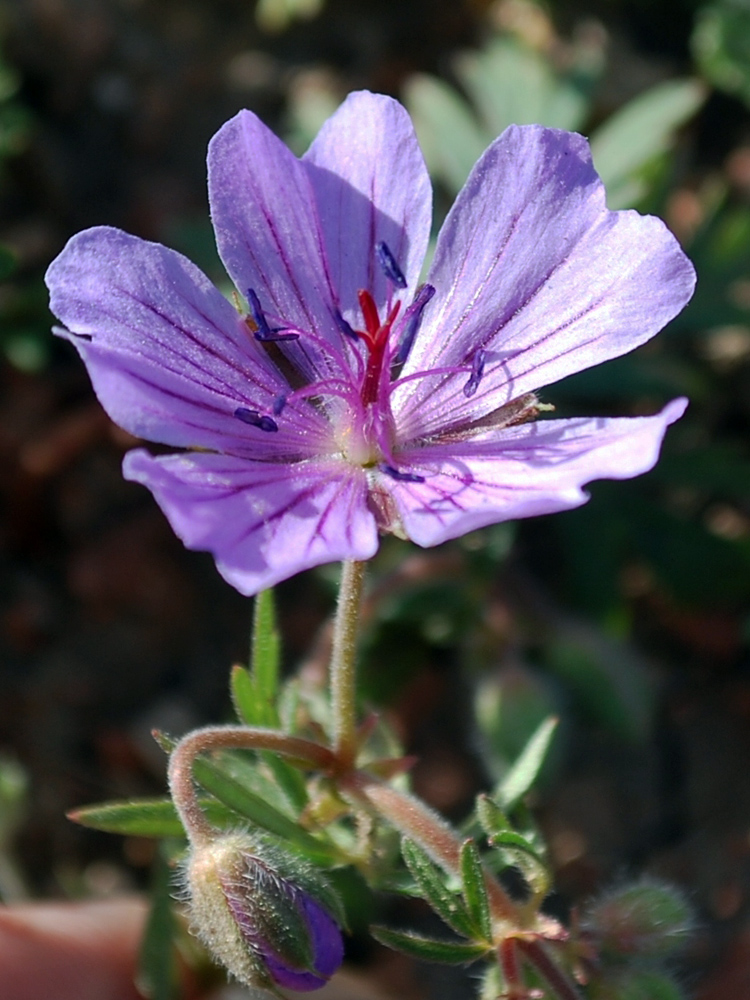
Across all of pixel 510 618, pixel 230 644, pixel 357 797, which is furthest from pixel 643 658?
pixel 357 797

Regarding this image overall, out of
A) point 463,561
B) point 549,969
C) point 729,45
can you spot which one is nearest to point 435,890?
point 549,969

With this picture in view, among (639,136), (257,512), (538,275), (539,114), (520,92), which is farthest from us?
(520,92)

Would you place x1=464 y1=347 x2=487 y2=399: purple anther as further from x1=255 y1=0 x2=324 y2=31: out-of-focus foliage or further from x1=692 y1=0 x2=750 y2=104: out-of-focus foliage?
x1=255 y1=0 x2=324 y2=31: out-of-focus foliage

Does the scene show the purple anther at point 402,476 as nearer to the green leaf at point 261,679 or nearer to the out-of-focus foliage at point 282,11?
the green leaf at point 261,679

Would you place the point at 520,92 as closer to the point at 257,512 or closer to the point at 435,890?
the point at 257,512

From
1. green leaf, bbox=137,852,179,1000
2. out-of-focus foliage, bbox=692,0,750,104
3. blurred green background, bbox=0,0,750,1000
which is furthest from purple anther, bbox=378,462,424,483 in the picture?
out-of-focus foliage, bbox=692,0,750,104

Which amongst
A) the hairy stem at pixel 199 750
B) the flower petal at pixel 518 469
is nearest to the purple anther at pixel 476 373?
the flower petal at pixel 518 469

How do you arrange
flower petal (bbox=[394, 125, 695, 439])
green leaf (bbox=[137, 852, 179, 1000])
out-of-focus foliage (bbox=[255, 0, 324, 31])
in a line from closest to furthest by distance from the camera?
flower petal (bbox=[394, 125, 695, 439]) → green leaf (bbox=[137, 852, 179, 1000]) → out-of-focus foliage (bbox=[255, 0, 324, 31])
